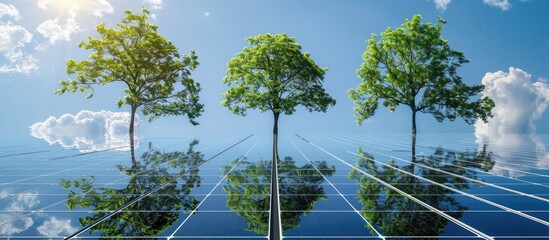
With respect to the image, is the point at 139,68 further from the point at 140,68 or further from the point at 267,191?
the point at 267,191

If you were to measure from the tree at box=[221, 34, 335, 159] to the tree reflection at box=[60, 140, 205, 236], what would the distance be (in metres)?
43.0

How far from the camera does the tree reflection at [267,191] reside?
9375 mm

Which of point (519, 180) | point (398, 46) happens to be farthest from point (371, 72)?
point (519, 180)

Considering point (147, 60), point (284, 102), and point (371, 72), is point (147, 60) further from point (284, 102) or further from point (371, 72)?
point (371, 72)

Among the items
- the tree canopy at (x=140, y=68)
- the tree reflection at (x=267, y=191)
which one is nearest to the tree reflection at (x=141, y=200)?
the tree reflection at (x=267, y=191)

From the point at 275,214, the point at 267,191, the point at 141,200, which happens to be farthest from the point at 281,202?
the point at 141,200

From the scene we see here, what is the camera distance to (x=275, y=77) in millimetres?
63250

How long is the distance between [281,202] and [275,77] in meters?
53.1

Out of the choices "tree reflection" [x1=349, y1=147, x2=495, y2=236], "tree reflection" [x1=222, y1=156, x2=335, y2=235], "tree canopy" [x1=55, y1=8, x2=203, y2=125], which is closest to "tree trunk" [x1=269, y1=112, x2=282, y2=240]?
"tree reflection" [x1=222, y1=156, x2=335, y2=235]

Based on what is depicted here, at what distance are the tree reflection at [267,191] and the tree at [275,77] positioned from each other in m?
41.8

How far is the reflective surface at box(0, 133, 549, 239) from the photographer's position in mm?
8516

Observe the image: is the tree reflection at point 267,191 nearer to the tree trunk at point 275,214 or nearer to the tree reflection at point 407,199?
the tree trunk at point 275,214

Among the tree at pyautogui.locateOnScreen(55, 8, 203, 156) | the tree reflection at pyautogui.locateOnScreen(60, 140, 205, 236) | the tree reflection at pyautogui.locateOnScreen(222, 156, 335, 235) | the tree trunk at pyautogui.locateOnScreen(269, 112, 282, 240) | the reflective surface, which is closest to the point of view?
the tree trunk at pyautogui.locateOnScreen(269, 112, 282, 240)

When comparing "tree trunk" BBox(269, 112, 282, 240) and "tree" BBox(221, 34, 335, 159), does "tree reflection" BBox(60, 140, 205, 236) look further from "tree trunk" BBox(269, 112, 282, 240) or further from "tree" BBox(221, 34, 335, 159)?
"tree" BBox(221, 34, 335, 159)
